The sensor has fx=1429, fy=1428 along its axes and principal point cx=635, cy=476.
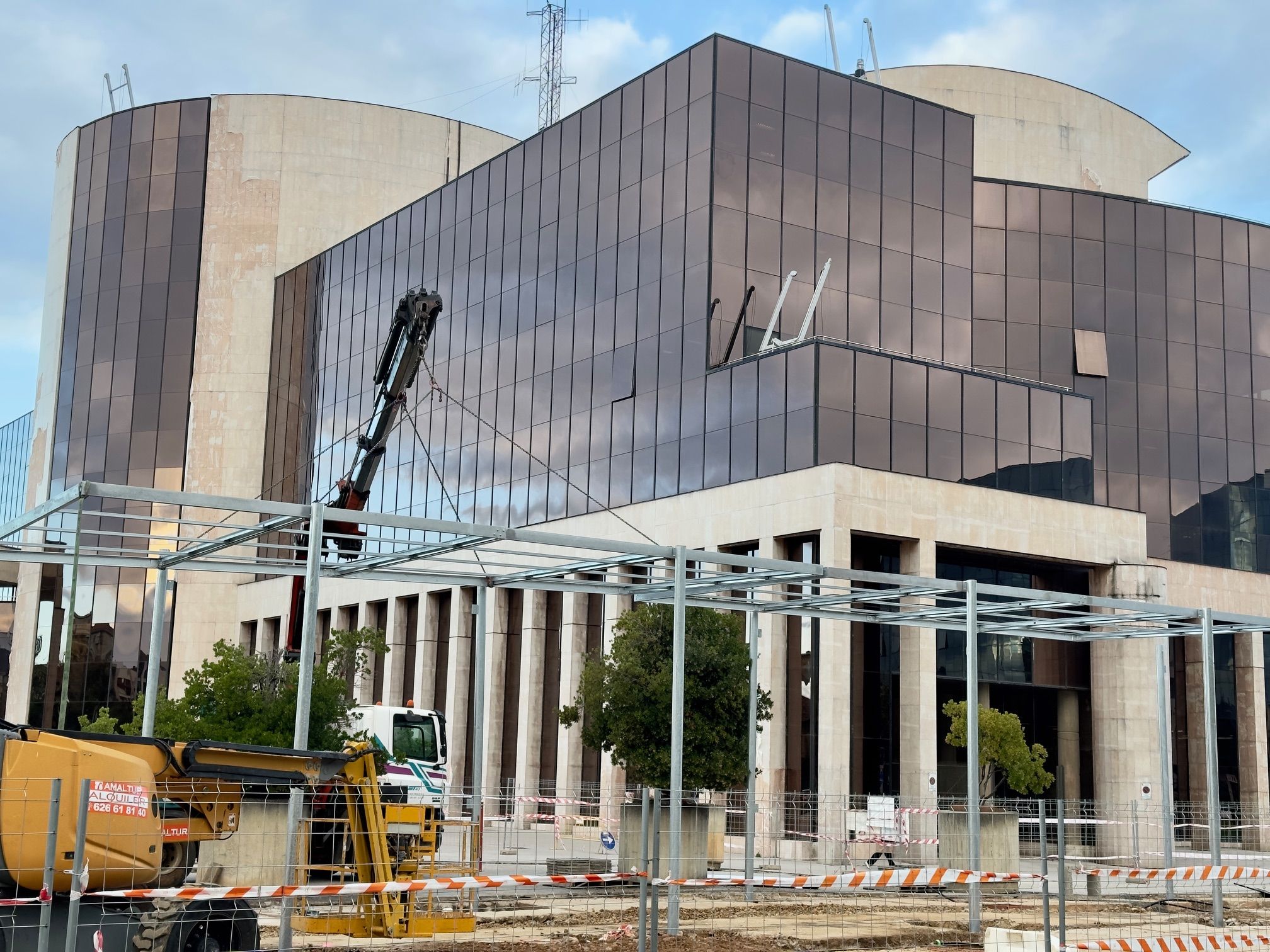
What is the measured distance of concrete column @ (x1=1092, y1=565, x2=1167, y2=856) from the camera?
44.2 meters

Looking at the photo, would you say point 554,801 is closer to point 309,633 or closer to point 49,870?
point 309,633

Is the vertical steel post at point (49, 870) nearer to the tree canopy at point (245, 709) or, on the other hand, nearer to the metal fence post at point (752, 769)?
the metal fence post at point (752, 769)

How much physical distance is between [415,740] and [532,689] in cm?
1725

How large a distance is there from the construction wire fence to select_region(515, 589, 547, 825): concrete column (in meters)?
17.9

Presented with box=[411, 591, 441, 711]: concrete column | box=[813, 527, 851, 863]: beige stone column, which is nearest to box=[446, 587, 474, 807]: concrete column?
box=[411, 591, 441, 711]: concrete column

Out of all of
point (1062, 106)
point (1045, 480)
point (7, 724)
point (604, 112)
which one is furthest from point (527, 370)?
point (7, 724)

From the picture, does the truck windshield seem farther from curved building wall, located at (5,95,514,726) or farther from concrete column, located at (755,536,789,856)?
curved building wall, located at (5,95,514,726)

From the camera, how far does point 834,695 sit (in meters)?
39.3

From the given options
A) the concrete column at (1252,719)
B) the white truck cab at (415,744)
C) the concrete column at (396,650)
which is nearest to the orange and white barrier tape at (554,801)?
the white truck cab at (415,744)

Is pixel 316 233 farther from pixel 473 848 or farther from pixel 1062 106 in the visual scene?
pixel 473 848

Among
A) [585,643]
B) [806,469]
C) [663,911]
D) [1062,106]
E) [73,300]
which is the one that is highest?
[1062,106]

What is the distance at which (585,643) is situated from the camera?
4925 centimetres

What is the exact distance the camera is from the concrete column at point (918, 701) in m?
40.1

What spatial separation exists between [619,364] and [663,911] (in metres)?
32.1
